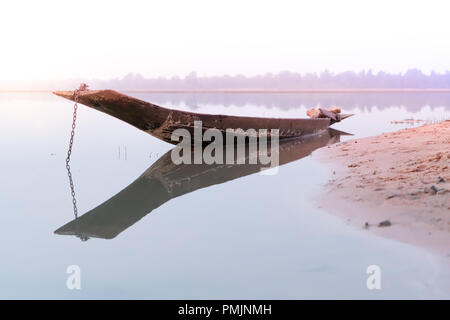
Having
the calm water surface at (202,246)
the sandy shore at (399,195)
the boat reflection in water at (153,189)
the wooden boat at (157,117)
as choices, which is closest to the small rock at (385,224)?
the sandy shore at (399,195)

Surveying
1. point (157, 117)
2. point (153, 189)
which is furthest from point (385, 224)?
point (157, 117)

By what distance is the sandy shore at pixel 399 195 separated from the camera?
13.1 ft

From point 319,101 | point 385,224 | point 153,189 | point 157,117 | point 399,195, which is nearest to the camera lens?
point 385,224

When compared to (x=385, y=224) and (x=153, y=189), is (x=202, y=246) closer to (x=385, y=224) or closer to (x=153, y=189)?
(x=385, y=224)

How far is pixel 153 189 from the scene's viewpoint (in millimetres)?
A: 7336

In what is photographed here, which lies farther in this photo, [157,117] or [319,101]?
[319,101]

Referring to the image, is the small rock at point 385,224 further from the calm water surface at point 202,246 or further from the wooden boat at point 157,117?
the wooden boat at point 157,117

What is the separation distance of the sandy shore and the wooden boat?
3.51 metres

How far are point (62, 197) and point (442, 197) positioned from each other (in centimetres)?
547

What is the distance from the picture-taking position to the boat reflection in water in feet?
17.1

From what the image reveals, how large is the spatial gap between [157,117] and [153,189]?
8.61 ft

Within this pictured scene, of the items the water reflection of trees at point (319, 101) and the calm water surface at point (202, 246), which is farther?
the water reflection of trees at point (319, 101)

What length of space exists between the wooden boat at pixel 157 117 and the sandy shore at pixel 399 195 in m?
3.51
